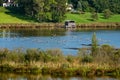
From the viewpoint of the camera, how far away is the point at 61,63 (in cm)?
5312

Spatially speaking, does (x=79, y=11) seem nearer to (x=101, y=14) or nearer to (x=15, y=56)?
(x=101, y=14)

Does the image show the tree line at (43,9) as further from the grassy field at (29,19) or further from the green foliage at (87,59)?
the green foliage at (87,59)

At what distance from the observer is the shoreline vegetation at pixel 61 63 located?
52250 mm

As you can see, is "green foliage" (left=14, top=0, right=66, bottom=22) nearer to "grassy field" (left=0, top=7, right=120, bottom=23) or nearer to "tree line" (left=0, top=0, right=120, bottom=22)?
"tree line" (left=0, top=0, right=120, bottom=22)

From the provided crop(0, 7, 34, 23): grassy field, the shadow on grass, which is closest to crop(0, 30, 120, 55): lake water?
crop(0, 7, 34, 23): grassy field

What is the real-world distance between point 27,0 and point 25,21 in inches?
404

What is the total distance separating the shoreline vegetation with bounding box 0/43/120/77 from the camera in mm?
52250

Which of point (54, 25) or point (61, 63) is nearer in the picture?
point (61, 63)

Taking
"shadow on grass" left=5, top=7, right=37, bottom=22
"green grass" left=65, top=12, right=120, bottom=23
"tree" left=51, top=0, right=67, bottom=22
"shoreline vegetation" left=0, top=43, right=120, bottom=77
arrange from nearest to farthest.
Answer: "shoreline vegetation" left=0, top=43, right=120, bottom=77
"shadow on grass" left=5, top=7, right=37, bottom=22
"tree" left=51, top=0, right=67, bottom=22
"green grass" left=65, top=12, right=120, bottom=23

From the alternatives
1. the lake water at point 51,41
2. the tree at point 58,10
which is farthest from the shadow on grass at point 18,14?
the lake water at point 51,41

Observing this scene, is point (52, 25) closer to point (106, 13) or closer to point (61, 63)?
point (106, 13)

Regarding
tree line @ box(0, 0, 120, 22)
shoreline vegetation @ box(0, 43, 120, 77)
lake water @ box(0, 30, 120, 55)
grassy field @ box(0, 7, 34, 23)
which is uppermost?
shoreline vegetation @ box(0, 43, 120, 77)

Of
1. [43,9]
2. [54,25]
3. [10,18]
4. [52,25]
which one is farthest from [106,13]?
[10,18]

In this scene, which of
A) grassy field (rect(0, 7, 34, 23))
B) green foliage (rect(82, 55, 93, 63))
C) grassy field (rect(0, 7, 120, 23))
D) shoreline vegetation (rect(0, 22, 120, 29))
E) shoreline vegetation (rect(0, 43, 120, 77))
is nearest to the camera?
shoreline vegetation (rect(0, 43, 120, 77))
